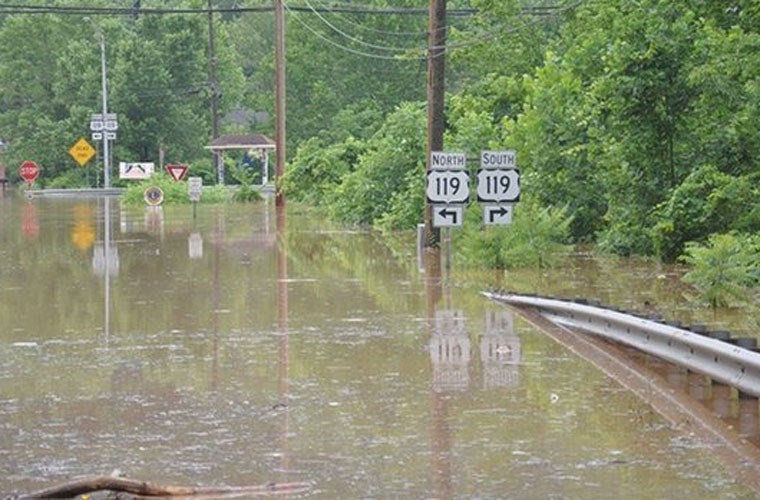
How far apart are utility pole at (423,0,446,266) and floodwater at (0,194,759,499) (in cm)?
400

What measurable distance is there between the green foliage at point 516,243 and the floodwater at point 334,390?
51 centimetres

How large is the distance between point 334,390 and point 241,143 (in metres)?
77.2

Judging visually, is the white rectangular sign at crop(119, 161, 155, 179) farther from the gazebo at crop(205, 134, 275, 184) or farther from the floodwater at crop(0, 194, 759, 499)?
the floodwater at crop(0, 194, 759, 499)

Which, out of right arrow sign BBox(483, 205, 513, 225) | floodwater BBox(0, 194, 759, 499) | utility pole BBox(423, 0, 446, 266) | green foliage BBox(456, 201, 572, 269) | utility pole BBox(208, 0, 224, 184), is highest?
utility pole BBox(208, 0, 224, 184)

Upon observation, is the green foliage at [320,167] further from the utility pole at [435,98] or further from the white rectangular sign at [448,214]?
the white rectangular sign at [448,214]

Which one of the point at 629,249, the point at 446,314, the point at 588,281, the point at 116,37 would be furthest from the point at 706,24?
the point at 116,37

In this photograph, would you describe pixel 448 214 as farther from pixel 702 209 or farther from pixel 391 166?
pixel 391 166

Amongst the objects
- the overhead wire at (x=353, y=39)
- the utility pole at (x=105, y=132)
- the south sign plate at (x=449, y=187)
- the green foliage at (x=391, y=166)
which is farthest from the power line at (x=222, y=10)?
the south sign plate at (x=449, y=187)

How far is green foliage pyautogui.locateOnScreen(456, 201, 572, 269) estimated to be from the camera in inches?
1014

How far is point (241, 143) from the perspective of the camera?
294 feet

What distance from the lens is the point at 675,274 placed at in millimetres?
24984

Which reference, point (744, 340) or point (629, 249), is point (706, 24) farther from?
point (744, 340)

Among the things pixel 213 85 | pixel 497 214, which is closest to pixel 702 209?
pixel 497 214

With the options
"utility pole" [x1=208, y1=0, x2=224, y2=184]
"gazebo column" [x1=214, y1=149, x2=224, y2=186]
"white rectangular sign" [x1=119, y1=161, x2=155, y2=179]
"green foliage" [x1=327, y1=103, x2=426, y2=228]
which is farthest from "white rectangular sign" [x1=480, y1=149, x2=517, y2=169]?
"utility pole" [x1=208, y1=0, x2=224, y2=184]
